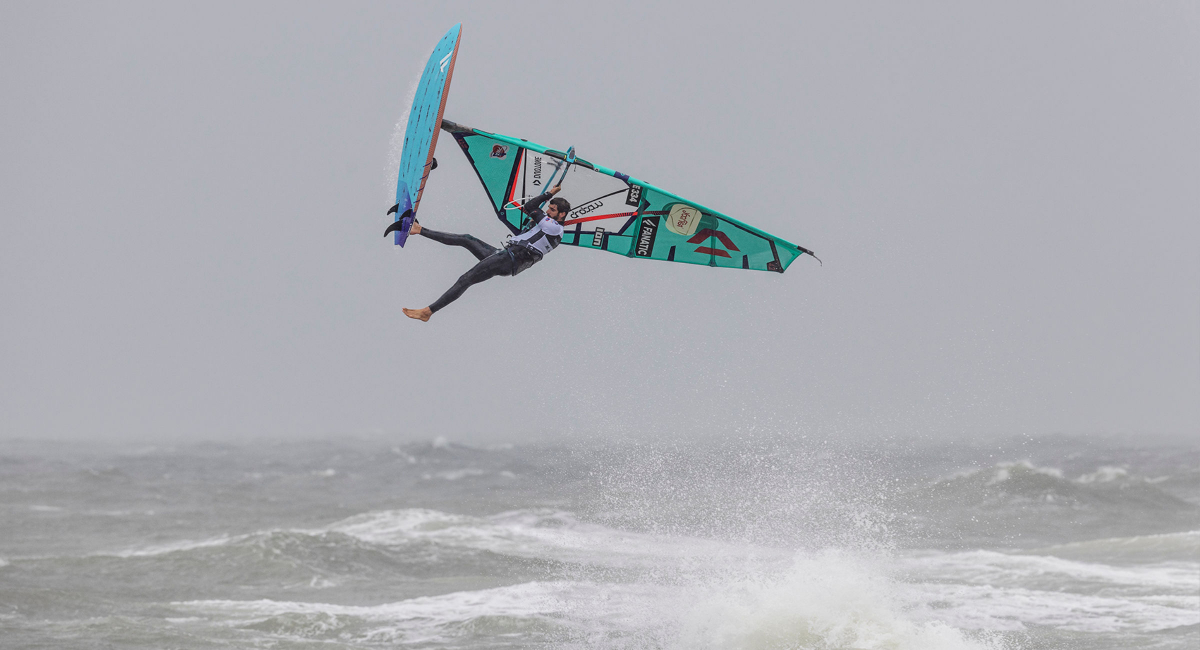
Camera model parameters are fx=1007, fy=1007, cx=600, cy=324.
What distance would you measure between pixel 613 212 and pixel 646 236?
1.18ft

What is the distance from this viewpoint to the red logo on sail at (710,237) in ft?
26.1

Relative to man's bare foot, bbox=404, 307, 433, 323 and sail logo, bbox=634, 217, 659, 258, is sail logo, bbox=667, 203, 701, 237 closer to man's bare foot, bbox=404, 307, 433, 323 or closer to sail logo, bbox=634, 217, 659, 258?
sail logo, bbox=634, 217, 659, 258

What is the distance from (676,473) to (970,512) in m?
7.62

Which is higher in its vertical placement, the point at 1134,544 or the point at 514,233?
the point at 514,233

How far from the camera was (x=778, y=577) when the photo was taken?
13.0 metres

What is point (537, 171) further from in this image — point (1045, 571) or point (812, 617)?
point (1045, 571)

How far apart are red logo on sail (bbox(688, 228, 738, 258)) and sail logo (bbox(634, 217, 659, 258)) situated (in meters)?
0.31

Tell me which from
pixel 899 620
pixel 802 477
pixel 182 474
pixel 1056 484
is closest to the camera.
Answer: pixel 899 620

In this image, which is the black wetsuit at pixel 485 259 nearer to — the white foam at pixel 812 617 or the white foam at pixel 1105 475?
the white foam at pixel 812 617

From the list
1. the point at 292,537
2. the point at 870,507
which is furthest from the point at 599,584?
the point at 870,507

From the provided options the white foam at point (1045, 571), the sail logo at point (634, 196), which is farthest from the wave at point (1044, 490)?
the sail logo at point (634, 196)

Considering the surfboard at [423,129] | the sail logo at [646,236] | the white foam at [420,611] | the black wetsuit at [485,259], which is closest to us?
the surfboard at [423,129]

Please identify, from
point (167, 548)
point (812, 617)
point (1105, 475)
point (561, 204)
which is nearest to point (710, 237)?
point (561, 204)

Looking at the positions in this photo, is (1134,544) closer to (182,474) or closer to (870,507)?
(870,507)
